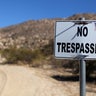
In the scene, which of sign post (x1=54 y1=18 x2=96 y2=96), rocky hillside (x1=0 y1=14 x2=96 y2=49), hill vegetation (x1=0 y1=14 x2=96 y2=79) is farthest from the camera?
rocky hillside (x1=0 y1=14 x2=96 y2=49)

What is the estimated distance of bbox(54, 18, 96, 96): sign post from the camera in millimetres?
3977

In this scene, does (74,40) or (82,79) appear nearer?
(82,79)

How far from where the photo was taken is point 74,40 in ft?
13.1

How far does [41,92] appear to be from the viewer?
2025cm

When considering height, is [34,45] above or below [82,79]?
above

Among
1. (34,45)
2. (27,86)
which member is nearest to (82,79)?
(27,86)

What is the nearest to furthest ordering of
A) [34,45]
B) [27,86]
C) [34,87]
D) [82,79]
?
[82,79] → [34,87] → [27,86] → [34,45]

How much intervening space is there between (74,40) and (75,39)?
0.02 metres

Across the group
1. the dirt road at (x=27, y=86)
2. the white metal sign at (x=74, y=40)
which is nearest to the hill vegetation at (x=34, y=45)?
the white metal sign at (x=74, y=40)

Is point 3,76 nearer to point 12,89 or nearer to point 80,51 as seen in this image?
point 12,89

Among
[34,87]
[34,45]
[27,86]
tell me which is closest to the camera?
[34,87]

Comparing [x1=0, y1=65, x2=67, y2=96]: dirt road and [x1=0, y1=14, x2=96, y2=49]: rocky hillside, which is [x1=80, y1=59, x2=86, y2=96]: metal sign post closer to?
[x1=0, y1=65, x2=67, y2=96]: dirt road

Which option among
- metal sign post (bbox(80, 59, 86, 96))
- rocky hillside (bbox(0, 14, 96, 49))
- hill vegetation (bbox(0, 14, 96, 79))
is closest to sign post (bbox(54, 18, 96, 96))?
metal sign post (bbox(80, 59, 86, 96))

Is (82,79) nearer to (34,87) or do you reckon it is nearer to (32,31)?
(34,87)
